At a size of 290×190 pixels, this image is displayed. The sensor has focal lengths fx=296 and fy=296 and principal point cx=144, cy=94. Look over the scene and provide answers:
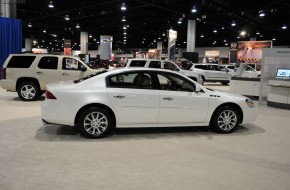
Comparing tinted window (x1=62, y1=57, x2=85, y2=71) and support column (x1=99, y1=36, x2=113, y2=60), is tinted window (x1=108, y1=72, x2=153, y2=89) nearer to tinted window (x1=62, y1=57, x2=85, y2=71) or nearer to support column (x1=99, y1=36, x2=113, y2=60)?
tinted window (x1=62, y1=57, x2=85, y2=71)

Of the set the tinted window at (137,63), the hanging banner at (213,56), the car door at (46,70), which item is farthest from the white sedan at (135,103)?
the hanging banner at (213,56)

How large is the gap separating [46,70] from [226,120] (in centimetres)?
679

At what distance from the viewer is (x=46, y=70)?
10602 millimetres

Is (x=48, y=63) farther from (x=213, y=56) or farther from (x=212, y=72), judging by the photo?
(x=213, y=56)

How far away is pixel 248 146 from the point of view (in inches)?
230

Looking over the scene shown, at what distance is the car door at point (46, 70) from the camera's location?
10500 millimetres

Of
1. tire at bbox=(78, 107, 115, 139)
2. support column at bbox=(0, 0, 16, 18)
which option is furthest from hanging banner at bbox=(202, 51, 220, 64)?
tire at bbox=(78, 107, 115, 139)

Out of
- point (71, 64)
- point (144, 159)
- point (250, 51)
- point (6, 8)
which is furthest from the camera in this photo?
point (250, 51)

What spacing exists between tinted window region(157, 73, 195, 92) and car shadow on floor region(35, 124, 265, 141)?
1.02 metres

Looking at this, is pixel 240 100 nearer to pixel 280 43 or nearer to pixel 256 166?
pixel 256 166

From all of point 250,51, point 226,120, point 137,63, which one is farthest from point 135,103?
point 250,51

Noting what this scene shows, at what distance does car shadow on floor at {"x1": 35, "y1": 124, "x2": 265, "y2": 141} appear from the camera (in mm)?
6094

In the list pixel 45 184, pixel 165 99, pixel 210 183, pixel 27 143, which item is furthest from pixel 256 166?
pixel 27 143

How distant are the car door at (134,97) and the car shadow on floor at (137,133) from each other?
0.43 metres
